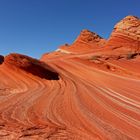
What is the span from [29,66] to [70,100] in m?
8.22

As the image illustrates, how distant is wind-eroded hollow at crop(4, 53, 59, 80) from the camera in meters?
19.3

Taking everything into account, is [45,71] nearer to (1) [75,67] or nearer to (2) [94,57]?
(1) [75,67]

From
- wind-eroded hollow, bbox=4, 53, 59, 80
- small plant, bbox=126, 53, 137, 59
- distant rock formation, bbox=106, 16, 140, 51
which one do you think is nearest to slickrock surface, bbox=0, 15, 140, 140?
wind-eroded hollow, bbox=4, 53, 59, 80

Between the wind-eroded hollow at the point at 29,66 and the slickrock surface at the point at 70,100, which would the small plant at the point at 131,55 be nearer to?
the slickrock surface at the point at 70,100

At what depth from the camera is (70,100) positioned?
12141mm

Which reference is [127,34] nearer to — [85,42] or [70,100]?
[85,42]

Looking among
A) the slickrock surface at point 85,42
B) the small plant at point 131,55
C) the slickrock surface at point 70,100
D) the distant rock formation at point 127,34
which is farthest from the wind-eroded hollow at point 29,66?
the slickrock surface at point 85,42

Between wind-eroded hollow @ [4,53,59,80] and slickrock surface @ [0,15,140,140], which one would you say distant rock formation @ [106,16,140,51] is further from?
wind-eroded hollow @ [4,53,59,80]

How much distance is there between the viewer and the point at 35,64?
20.2m

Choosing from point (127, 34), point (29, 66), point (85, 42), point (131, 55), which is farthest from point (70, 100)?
point (85, 42)

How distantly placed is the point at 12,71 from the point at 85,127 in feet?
41.6

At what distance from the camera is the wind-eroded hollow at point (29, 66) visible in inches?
760

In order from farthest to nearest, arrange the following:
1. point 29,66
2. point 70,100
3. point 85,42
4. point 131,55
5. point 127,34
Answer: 1. point 85,42
2. point 127,34
3. point 131,55
4. point 29,66
5. point 70,100

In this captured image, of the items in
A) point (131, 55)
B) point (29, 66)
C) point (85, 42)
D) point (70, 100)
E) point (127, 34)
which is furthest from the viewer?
point (85, 42)
